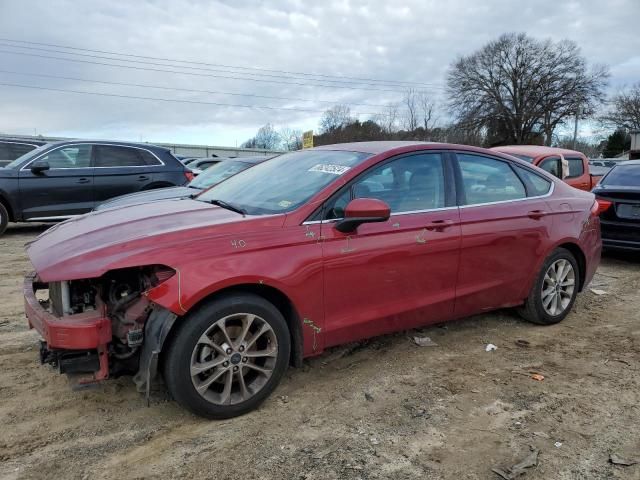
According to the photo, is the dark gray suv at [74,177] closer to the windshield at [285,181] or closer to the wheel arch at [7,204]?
the wheel arch at [7,204]

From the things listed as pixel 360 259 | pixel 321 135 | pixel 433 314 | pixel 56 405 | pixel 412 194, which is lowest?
pixel 56 405

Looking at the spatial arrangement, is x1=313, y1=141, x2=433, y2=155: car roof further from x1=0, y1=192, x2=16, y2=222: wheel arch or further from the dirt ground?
x1=0, y1=192, x2=16, y2=222: wheel arch

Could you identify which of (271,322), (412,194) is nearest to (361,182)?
(412,194)

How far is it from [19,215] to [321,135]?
55.0 m

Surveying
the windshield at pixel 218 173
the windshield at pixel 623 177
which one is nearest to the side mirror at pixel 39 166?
the windshield at pixel 218 173

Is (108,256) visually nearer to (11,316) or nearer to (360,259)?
(360,259)

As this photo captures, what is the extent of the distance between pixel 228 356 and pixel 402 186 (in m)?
1.74

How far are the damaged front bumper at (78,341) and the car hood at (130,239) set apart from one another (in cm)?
26

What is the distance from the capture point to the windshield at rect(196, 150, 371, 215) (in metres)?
3.50

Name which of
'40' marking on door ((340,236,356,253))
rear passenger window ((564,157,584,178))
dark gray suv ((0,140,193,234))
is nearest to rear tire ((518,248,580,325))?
'40' marking on door ((340,236,356,253))

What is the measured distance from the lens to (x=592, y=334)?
4.56 meters

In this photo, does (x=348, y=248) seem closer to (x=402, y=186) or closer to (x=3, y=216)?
(x=402, y=186)

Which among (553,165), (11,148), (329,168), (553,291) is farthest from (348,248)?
(11,148)

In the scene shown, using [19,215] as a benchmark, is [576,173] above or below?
above
